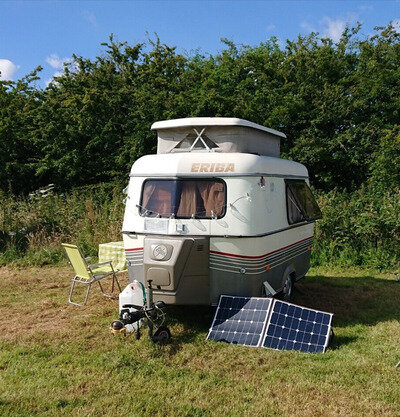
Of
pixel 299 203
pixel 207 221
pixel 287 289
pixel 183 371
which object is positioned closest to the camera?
pixel 183 371

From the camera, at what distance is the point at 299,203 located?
7613 mm

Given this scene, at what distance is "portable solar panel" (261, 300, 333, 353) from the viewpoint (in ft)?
17.4

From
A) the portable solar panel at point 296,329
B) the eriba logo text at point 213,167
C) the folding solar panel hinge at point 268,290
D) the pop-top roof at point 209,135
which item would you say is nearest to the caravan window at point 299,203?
the pop-top roof at point 209,135

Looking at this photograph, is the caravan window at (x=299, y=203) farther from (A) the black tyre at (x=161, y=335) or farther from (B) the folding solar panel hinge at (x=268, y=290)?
(A) the black tyre at (x=161, y=335)

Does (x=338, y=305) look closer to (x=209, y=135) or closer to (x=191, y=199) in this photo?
(x=191, y=199)

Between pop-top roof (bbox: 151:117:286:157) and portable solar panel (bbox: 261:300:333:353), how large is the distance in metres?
2.34

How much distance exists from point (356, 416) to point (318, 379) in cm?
68

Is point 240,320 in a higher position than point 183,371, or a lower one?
higher

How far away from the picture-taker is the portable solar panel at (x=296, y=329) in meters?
5.30

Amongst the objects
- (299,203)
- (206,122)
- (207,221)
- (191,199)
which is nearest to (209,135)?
(206,122)

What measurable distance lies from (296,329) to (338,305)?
2068mm

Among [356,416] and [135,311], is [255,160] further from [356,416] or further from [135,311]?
[356,416]

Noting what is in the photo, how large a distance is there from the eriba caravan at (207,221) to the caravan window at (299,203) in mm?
722

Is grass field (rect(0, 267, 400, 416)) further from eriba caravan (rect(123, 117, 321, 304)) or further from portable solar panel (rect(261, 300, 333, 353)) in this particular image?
eriba caravan (rect(123, 117, 321, 304))
